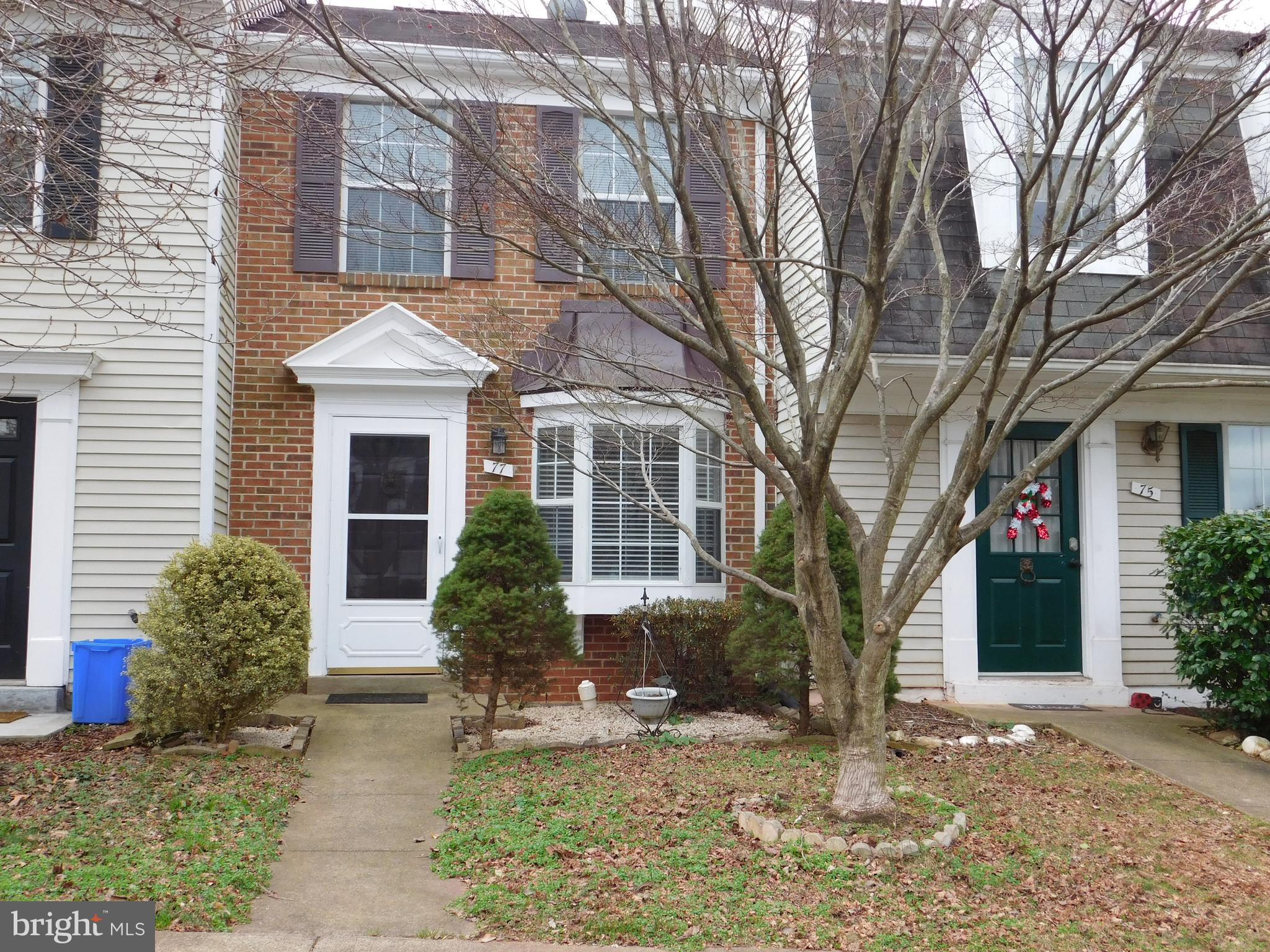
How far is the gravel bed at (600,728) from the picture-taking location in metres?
6.85

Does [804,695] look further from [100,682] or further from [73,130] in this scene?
[73,130]

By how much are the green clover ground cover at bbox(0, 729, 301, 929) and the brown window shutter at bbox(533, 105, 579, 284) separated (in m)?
2.98

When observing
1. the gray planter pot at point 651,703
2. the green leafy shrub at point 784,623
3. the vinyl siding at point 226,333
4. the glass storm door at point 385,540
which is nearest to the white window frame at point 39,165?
the vinyl siding at point 226,333

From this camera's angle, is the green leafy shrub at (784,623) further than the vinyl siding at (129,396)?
No

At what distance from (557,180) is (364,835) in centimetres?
381

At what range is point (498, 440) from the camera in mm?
8453

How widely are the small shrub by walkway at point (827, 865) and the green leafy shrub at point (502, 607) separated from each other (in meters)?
0.55

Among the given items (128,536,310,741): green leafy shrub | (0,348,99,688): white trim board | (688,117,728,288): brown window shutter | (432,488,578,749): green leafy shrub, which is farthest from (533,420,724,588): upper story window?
(0,348,99,688): white trim board

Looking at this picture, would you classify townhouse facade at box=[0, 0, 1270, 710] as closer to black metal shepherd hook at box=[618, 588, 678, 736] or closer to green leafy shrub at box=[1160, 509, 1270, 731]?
black metal shepherd hook at box=[618, 588, 678, 736]

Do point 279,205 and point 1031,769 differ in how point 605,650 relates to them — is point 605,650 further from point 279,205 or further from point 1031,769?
Answer: point 279,205

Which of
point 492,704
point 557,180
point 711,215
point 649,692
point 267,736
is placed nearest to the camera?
point 557,180

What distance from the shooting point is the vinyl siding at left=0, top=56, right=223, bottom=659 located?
7371 mm

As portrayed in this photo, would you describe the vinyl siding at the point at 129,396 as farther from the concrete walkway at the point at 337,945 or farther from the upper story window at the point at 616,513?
the concrete walkway at the point at 337,945

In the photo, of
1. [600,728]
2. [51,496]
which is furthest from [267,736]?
[51,496]
